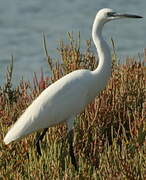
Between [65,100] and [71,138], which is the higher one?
[65,100]

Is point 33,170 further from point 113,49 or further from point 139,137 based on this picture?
point 113,49

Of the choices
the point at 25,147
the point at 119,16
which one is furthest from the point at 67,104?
the point at 119,16

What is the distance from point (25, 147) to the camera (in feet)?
19.2

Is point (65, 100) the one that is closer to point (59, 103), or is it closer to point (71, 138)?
point (59, 103)

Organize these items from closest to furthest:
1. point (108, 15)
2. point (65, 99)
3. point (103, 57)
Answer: point (65, 99), point (103, 57), point (108, 15)

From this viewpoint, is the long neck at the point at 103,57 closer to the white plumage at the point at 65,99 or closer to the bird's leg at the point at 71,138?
the white plumage at the point at 65,99

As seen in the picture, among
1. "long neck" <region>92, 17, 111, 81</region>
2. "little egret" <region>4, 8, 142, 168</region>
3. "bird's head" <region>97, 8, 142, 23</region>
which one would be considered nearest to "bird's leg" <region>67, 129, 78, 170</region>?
"little egret" <region>4, 8, 142, 168</region>

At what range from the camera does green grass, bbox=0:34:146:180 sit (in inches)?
178

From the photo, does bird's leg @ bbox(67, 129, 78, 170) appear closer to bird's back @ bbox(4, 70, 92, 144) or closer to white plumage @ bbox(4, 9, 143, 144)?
white plumage @ bbox(4, 9, 143, 144)

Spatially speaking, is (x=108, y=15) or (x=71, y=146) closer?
(x=71, y=146)

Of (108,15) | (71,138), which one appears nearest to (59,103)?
(71,138)

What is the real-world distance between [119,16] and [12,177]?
221 centimetres

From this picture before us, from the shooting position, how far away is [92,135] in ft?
19.9

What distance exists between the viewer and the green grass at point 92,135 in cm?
452
